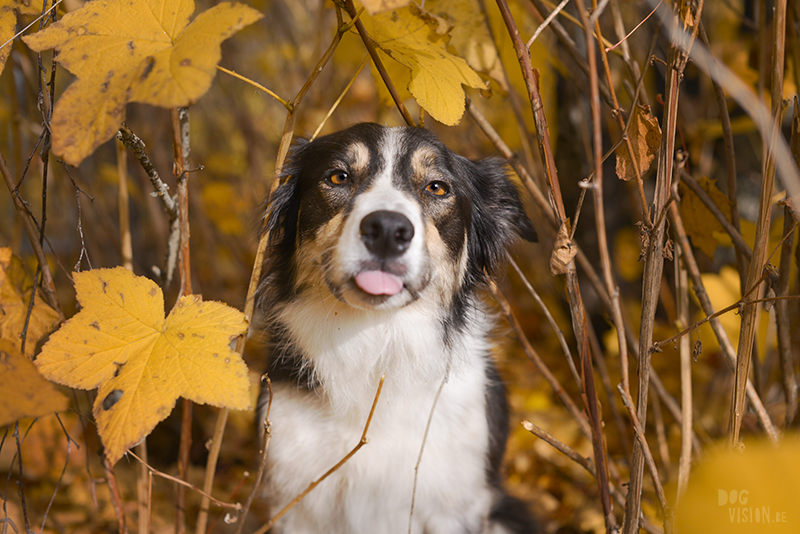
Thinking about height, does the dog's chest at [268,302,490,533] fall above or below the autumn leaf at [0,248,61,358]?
below

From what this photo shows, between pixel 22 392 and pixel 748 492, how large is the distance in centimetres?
135

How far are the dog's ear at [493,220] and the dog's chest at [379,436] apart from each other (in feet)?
1.43

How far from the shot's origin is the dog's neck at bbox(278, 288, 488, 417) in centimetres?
204

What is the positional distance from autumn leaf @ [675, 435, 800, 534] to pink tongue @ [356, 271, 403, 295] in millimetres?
976

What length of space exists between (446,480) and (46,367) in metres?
1.39

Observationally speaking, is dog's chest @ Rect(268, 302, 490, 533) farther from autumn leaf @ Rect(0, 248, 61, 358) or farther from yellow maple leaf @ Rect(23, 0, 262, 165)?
yellow maple leaf @ Rect(23, 0, 262, 165)

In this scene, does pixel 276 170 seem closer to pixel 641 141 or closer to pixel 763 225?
pixel 641 141

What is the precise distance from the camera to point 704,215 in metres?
1.81

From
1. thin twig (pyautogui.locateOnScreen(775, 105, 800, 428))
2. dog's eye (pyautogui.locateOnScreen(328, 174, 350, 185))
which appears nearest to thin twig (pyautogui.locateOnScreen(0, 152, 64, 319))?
dog's eye (pyautogui.locateOnScreen(328, 174, 350, 185))

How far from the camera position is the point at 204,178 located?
219 inches

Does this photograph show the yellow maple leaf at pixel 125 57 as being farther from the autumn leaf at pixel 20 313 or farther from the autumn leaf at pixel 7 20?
the autumn leaf at pixel 20 313

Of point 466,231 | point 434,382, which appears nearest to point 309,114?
point 466,231

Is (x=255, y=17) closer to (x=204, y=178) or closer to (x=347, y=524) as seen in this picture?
(x=347, y=524)

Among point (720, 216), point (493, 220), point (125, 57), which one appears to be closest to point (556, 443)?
point (720, 216)
